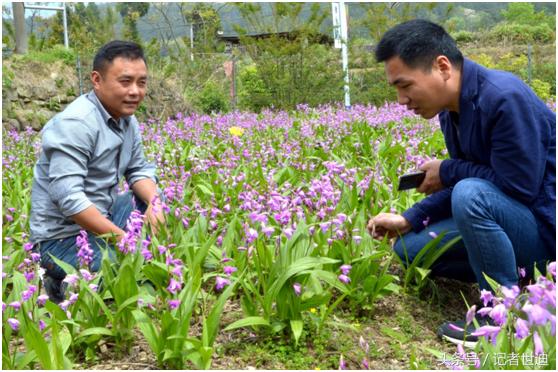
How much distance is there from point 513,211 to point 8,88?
38.3 feet

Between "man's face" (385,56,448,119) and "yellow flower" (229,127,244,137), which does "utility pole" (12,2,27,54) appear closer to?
"yellow flower" (229,127,244,137)

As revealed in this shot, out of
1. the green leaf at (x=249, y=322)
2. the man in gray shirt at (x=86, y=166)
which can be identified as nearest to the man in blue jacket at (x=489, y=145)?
the green leaf at (x=249, y=322)

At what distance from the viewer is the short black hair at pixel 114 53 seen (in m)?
3.31

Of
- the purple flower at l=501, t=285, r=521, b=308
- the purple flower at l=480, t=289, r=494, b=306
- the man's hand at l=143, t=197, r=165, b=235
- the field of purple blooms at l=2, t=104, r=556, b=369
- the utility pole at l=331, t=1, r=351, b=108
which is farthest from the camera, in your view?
the utility pole at l=331, t=1, r=351, b=108

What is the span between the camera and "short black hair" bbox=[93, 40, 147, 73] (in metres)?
3.31

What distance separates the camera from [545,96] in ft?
50.7

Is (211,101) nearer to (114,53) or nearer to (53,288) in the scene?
(114,53)

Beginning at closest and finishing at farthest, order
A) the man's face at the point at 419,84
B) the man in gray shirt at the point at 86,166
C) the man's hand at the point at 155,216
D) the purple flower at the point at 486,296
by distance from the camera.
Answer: the purple flower at the point at 486,296 → the man's face at the point at 419,84 → the man in gray shirt at the point at 86,166 → the man's hand at the point at 155,216

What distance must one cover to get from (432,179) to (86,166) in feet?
5.56

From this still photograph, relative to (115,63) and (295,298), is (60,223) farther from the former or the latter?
(295,298)

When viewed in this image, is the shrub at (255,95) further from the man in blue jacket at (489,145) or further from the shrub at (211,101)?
the man in blue jacket at (489,145)

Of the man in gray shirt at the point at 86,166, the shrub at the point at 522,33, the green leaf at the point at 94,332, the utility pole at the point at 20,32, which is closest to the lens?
the green leaf at the point at 94,332

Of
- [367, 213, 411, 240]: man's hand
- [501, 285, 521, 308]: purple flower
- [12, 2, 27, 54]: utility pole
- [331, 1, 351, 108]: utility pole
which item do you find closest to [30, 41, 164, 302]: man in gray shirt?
[367, 213, 411, 240]: man's hand

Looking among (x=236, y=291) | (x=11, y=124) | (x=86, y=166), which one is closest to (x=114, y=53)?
(x=86, y=166)
